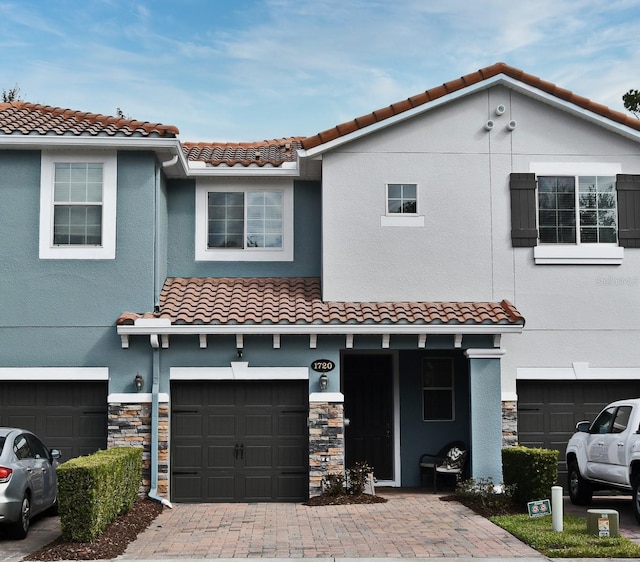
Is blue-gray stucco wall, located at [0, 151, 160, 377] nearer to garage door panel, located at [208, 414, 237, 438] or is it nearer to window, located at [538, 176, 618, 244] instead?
garage door panel, located at [208, 414, 237, 438]

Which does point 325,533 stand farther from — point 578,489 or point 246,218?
point 246,218

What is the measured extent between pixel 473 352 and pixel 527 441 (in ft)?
7.27

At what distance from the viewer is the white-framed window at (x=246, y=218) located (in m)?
18.1

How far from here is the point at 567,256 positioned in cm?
1719

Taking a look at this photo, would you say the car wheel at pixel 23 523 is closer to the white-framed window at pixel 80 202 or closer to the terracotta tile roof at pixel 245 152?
the white-framed window at pixel 80 202

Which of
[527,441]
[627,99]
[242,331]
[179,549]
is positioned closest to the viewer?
[179,549]

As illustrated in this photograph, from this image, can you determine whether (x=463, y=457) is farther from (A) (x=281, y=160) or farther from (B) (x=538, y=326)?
(A) (x=281, y=160)

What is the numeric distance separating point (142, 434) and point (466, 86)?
345 inches

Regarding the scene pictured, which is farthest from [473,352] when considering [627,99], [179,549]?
[627,99]

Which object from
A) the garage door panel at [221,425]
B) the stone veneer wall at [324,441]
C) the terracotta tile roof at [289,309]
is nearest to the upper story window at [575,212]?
the terracotta tile roof at [289,309]

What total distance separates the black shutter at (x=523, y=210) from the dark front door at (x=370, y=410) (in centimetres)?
350

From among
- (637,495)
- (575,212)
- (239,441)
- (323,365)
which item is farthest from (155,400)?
(575,212)

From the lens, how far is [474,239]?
17234 millimetres

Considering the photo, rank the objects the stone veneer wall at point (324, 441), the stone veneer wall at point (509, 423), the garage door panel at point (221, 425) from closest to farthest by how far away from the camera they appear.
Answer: the stone veneer wall at point (324, 441) → the garage door panel at point (221, 425) → the stone veneer wall at point (509, 423)
